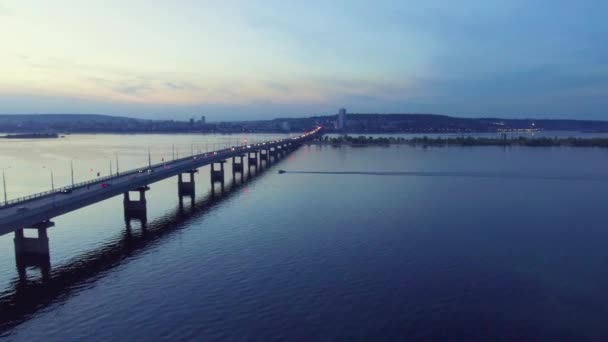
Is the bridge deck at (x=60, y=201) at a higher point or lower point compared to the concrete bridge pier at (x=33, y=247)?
higher

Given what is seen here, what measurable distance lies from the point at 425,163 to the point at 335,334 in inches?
4573

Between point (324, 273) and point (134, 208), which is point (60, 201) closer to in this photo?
point (134, 208)

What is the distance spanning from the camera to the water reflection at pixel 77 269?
3306cm

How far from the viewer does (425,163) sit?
138 meters

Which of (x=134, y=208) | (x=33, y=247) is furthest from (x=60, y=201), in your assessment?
(x=134, y=208)

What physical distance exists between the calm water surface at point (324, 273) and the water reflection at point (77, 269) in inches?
6.8

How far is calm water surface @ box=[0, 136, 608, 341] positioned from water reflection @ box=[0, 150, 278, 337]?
0.17 metres

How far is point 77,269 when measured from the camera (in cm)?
4084

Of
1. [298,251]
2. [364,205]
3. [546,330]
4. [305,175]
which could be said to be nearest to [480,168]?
[305,175]

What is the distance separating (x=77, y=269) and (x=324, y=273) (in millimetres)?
22649

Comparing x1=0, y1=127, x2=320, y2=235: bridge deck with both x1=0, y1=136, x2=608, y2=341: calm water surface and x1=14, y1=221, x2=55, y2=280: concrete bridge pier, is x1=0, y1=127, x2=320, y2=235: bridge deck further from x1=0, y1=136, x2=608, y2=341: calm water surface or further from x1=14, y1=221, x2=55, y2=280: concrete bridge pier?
x1=0, y1=136, x2=608, y2=341: calm water surface

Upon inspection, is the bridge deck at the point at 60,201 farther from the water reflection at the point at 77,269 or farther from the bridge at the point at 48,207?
the water reflection at the point at 77,269

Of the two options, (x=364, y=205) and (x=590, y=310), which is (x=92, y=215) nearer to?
(x=364, y=205)

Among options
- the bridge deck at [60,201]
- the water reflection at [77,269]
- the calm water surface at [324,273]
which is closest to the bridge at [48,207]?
the bridge deck at [60,201]
